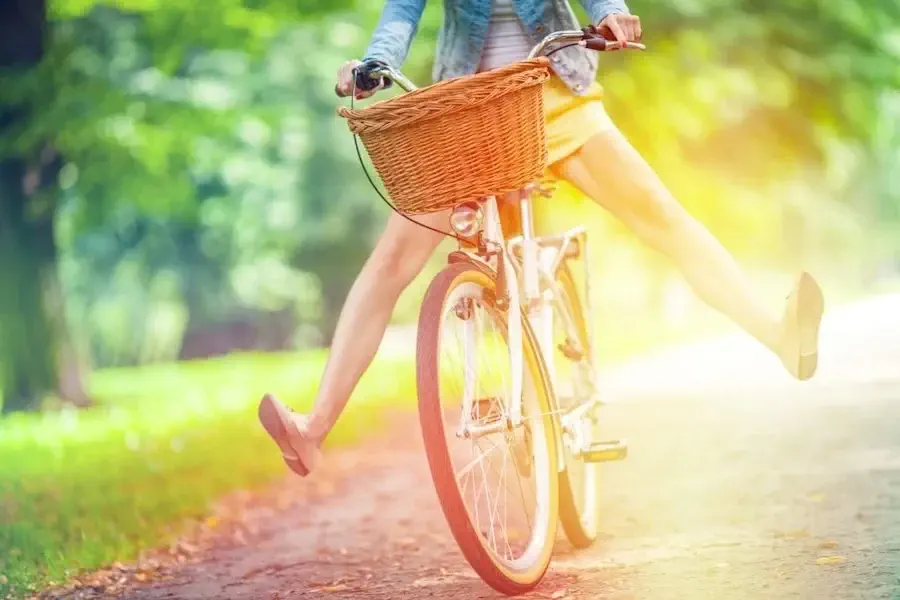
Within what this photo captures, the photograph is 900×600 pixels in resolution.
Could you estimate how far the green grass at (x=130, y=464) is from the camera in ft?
15.6

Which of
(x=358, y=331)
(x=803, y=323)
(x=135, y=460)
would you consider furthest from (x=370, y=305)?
(x=135, y=460)

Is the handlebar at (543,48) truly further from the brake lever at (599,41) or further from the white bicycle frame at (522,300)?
the white bicycle frame at (522,300)

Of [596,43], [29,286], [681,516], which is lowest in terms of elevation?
[681,516]

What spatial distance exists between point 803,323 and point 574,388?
73cm

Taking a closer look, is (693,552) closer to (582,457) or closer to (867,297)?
(582,457)

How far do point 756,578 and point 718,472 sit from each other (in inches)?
73.3

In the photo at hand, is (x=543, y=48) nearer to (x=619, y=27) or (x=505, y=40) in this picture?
(x=619, y=27)

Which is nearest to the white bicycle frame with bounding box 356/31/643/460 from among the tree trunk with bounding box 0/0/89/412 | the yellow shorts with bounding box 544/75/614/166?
the yellow shorts with bounding box 544/75/614/166

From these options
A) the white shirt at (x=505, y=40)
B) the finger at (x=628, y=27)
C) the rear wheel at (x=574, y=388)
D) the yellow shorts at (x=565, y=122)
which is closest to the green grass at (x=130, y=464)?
the rear wheel at (x=574, y=388)

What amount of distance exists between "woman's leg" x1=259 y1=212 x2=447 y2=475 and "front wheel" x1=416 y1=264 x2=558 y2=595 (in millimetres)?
336

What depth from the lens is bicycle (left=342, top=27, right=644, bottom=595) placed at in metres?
2.91

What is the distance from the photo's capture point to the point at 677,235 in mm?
3854

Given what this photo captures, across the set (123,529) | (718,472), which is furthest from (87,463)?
(718,472)

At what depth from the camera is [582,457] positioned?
12.6ft
